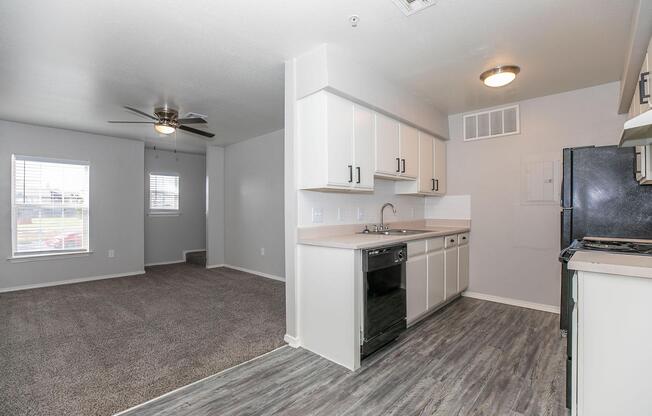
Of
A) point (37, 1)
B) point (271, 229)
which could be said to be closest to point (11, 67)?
point (37, 1)

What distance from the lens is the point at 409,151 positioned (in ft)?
11.6

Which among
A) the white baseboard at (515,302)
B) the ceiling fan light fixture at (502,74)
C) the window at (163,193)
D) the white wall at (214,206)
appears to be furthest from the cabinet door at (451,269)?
the window at (163,193)

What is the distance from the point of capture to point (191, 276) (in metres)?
5.50

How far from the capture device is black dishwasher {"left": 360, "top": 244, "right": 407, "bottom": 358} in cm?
234

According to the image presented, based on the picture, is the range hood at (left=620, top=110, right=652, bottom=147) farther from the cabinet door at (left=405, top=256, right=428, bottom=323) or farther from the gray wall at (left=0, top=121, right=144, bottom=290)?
the gray wall at (left=0, top=121, right=144, bottom=290)

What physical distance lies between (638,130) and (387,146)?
74.1 inches

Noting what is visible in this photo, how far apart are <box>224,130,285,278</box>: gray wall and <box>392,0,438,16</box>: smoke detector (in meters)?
3.42

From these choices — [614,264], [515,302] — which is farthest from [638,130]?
[515,302]

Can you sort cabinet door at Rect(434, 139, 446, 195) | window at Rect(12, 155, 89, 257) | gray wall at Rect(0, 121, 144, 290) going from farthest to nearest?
window at Rect(12, 155, 89, 257) → gray wall at Rect(0, 121, 144, 290) → cabinet door at Rect(434, 139, 446, 195)

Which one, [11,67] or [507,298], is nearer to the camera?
[11,67]

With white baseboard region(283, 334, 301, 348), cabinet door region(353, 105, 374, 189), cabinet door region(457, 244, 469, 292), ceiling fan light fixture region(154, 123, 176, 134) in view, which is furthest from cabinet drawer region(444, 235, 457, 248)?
ceiling fan light fixture region(154, 123, 176, 134)

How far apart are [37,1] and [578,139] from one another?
4.75 metres

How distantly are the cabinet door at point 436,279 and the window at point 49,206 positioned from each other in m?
5.52

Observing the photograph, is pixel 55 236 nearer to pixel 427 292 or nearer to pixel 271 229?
pixel 271 229
